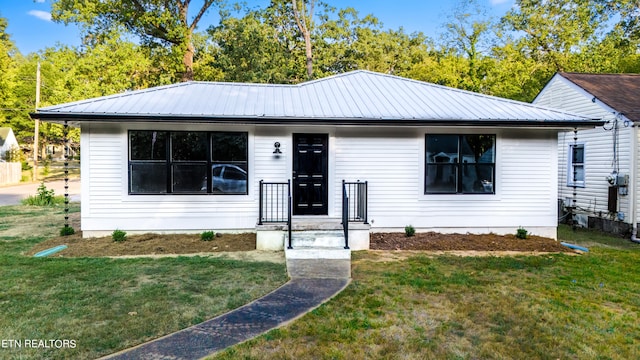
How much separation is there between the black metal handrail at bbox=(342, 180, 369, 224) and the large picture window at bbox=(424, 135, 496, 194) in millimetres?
1566

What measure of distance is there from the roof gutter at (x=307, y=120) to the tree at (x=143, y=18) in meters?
16.1

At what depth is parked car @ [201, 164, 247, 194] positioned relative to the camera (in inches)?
321

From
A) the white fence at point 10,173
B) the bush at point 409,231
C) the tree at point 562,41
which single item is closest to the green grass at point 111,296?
the bush at point 409,231

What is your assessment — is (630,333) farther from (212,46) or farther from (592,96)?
(212,46)

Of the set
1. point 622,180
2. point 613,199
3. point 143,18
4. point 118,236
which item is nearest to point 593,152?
point 622,180

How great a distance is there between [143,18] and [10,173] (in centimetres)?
1399

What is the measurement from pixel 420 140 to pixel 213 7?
2073 centimetres

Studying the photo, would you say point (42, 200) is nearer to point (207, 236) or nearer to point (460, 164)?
point (207, 236)

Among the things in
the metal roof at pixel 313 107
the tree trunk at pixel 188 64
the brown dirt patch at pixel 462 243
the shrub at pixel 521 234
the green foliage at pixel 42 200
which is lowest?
the brown dirt patch at pixel 462 243

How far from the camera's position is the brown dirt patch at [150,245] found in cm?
701

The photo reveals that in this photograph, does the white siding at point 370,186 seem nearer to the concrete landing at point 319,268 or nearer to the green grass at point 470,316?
→ the concrete landing at point 319,268

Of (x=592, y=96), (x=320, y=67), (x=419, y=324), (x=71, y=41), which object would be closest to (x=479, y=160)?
(x=592, y=96)

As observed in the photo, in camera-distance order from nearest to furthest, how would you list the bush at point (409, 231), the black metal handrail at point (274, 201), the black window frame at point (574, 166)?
the black metal handrail at point (274, 201) → the bush at point (409, 231) → the black window frame at point (574, 166)

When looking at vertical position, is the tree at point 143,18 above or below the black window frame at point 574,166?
above
